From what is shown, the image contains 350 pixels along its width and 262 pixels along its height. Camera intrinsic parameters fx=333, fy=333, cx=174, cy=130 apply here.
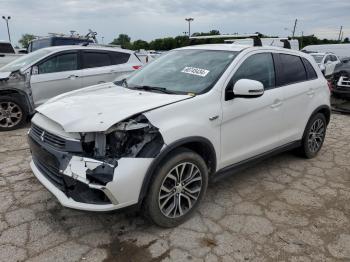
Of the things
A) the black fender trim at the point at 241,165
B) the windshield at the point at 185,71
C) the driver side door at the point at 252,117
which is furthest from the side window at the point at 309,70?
the windshield at the point at 185,71

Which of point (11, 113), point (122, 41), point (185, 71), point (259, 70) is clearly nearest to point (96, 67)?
point (11, 113)

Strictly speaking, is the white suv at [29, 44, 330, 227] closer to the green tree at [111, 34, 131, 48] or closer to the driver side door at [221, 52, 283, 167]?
the driver side door at [221, 52, 283, 167]

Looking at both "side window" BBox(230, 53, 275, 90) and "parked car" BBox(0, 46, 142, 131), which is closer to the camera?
"side window" BBox(230, 53, 275, 90)

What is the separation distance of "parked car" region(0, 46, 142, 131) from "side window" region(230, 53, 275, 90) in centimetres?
427

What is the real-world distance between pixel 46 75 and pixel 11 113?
1001 mm

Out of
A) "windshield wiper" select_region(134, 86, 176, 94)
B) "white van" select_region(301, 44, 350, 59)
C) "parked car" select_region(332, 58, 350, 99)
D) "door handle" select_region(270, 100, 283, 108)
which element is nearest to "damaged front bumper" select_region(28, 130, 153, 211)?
"windshield wiper" select_region(134, 86, 176, 94)

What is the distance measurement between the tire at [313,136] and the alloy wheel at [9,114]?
17.2 feet

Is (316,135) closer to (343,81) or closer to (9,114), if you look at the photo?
(343,81)

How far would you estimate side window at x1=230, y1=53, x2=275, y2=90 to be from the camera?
366 centimetres

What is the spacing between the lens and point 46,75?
21.9ft

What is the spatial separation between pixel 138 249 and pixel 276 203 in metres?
1.72

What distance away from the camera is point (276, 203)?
149 inches

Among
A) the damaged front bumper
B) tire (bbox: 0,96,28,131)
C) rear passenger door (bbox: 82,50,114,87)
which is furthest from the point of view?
rear passenger door (bbox: 82,50,114,87)

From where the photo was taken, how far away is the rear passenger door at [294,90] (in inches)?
→ 167
